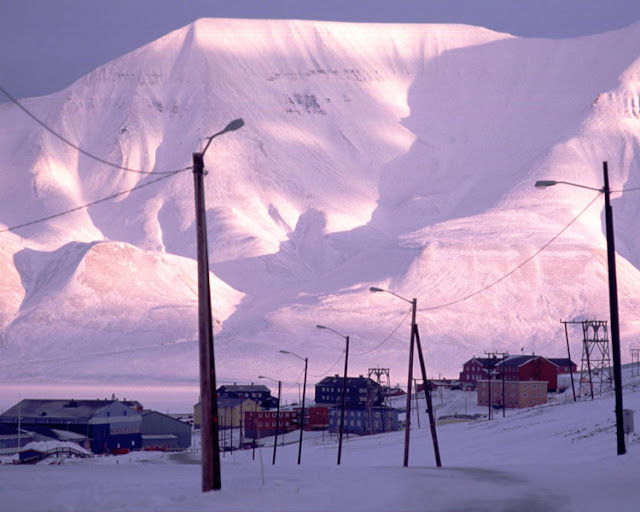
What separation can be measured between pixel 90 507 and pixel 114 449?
8965 cm

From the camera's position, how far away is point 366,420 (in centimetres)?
12169

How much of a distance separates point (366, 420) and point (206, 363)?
321 ft

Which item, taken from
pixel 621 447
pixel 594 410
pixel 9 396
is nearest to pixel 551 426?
pixel 594 410

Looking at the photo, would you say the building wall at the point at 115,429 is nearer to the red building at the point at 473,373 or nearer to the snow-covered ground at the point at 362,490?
the red building at the point at 473,373

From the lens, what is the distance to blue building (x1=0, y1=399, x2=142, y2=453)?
367 ft

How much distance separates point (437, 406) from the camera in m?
134

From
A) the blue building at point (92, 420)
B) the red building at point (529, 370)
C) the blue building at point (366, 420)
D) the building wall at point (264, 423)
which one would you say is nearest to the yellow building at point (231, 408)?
the building wall at point (264, 423)

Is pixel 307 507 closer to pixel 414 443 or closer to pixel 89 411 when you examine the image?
pixel 414 443

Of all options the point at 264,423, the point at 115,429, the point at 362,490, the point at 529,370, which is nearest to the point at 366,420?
the point at 264,423

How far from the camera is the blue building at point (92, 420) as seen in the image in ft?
367

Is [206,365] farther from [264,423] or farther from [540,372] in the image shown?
[540,372]

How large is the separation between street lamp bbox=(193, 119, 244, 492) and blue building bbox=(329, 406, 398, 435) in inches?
3607

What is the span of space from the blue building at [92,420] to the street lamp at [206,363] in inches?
3430

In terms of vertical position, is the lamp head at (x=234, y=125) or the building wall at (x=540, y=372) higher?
the lamp head at (x=234, y=125)
